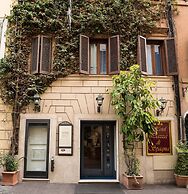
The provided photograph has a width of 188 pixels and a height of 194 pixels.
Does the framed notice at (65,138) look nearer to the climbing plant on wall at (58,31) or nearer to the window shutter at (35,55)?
A: the climbing plant on wall at (58,31)

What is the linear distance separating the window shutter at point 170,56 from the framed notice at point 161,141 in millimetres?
1965

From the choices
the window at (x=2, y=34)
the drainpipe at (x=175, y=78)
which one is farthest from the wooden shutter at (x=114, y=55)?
the window at (x=2, y=34)

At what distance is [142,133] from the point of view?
780cm

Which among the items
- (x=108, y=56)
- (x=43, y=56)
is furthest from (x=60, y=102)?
(x=108, y=56)

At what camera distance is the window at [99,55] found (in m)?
8.75

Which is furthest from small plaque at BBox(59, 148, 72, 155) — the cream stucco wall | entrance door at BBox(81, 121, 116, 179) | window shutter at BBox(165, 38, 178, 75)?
window shutter at BBox(165, 38, 178, 75)

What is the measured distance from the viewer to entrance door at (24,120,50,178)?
8.19 metres

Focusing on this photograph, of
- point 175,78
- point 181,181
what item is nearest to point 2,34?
point 175,78

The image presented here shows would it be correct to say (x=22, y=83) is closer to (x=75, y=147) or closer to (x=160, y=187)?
(x=75, y=147)

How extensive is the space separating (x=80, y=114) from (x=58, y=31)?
3203 millimetres

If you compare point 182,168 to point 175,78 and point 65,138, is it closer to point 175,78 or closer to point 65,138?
point 175,78

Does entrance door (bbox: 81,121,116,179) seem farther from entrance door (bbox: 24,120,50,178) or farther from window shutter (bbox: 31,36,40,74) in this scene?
window shutter (bbox: 31,36,40,74)

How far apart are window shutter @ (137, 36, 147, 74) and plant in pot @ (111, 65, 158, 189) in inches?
47.7

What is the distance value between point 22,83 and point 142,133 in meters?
4.49
